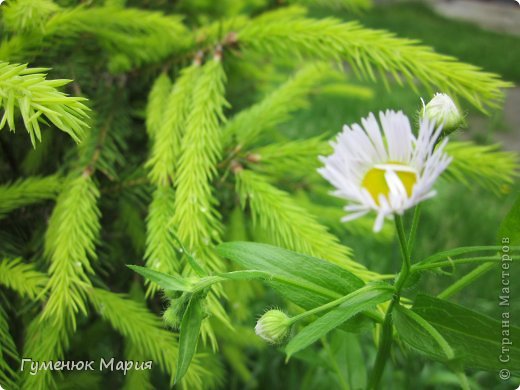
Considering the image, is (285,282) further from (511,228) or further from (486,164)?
(486,164)

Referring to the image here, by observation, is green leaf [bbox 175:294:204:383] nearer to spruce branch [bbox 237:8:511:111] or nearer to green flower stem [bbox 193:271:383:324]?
green flower stem [bbox 193:271:383:324]

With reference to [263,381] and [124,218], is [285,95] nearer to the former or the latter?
[124,218]

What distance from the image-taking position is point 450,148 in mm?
642

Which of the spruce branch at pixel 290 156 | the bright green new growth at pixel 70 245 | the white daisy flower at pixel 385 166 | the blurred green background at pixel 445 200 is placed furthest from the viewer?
the blurred green background at pixel 445 200

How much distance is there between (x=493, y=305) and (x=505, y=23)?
65cm

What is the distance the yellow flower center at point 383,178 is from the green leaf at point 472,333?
0.11 metres

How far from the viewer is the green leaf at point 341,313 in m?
0.38

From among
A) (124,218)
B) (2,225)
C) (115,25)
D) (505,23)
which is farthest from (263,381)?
(505,23)

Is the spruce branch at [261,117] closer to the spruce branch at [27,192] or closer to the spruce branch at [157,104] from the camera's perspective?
the spruce branch at [157,104]

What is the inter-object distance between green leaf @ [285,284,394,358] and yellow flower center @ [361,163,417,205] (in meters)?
0.08

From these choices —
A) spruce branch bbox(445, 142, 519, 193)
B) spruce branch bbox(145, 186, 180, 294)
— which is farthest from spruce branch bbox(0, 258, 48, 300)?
spruce branch bbox(445, 142, 519, 193)

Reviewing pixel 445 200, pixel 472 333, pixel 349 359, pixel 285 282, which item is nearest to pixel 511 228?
pixel 472 333

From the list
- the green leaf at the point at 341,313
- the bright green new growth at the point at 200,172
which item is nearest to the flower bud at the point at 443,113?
the green leaf at the point at 341,313

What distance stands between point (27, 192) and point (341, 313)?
0.40 metres
